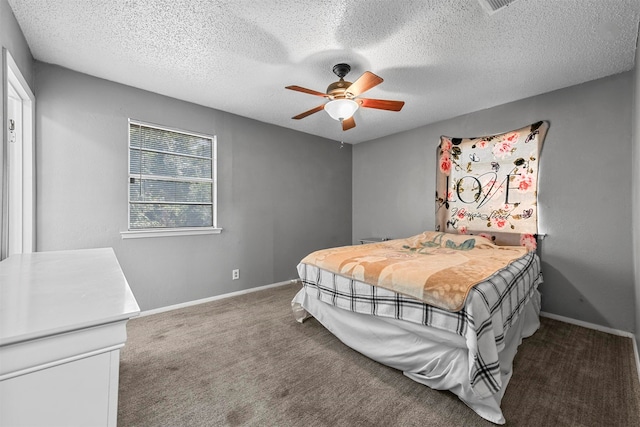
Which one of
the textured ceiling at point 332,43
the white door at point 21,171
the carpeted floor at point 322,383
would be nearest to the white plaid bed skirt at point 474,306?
the carpeted floor at point 322,383

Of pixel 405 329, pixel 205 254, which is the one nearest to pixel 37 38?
pixel 205 254

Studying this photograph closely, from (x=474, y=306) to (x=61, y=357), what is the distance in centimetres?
162

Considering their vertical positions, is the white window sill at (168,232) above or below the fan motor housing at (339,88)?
below

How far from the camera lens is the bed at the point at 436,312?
1.42m

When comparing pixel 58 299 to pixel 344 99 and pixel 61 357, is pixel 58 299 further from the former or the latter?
pixel 344 99

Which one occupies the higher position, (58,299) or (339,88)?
(339,88)

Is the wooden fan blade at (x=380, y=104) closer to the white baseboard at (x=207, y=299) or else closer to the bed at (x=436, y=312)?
the bed at (x=436, y=312)

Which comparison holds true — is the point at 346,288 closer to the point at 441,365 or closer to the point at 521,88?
the point at 441,365

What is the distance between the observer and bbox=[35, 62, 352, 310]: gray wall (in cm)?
236

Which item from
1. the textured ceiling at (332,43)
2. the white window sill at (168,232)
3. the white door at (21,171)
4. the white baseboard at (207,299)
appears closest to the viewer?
the textured ceiling at (332,43)

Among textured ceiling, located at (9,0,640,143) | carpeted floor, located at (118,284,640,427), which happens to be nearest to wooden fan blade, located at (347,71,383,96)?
textured ceiling, located at (9,0,640,143)

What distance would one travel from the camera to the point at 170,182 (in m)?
2.96

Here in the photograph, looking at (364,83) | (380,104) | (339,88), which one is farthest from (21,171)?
(380,104)

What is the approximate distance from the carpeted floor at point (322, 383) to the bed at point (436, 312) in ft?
0.36
